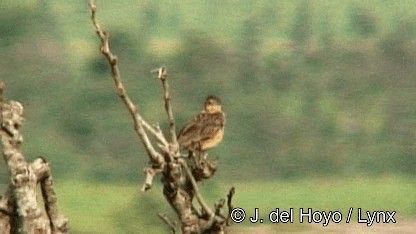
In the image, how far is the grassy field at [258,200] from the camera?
3.30 m

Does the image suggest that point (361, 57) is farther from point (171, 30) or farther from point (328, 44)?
point (171, 30)

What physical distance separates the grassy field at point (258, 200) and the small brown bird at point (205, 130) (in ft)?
0.80

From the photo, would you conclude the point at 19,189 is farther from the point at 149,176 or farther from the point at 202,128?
the point at 202,128

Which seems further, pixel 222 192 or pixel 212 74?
pixel 212 74

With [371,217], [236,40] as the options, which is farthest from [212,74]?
[371,217]

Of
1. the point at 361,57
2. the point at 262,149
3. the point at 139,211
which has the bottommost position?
the point at 139,211

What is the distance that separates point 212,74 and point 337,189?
495 mm

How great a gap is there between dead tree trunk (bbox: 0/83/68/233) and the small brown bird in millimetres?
668

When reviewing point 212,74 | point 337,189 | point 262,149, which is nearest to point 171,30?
point 212,74

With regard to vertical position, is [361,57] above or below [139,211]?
above

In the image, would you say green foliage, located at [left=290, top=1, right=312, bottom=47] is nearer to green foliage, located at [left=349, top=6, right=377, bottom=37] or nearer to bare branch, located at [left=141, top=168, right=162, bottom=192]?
green foliage, located at [left=349, top=6, right=377, bottom=37]

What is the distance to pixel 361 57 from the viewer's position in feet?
11.6
